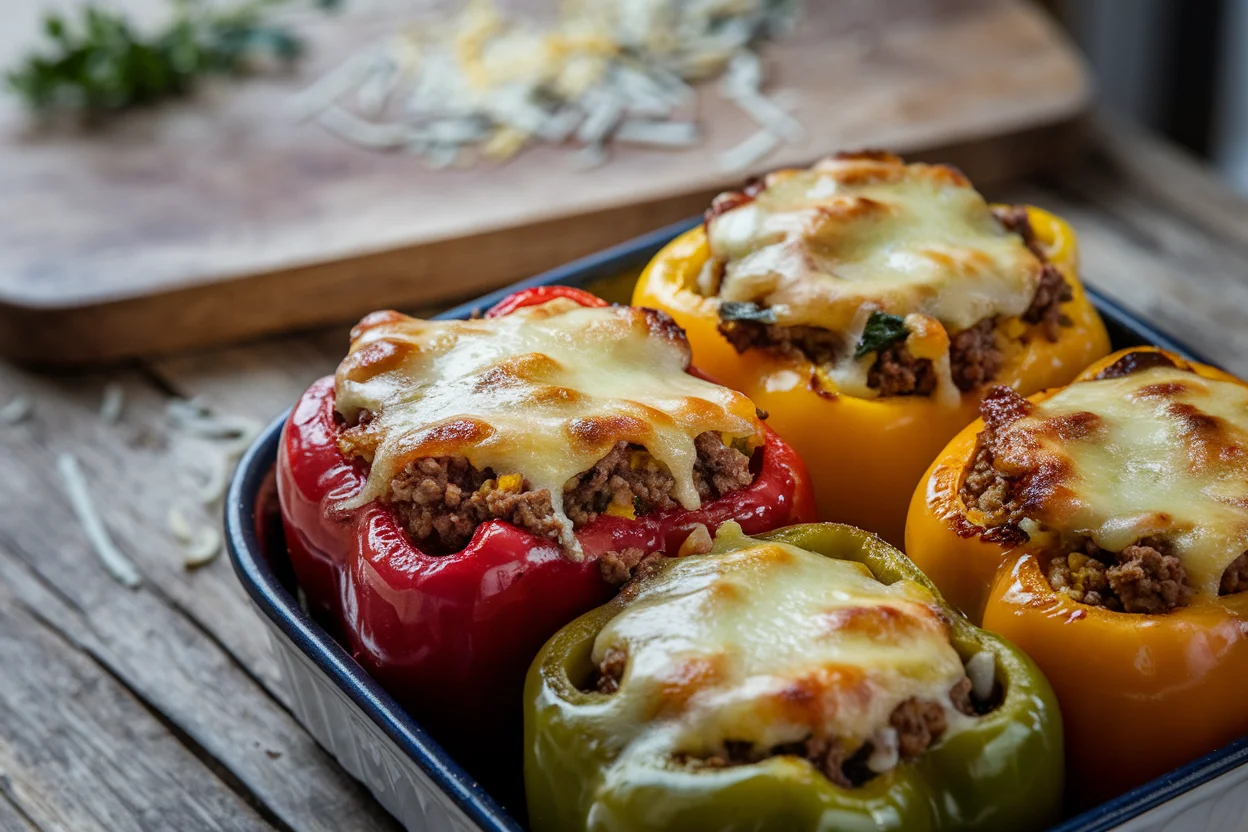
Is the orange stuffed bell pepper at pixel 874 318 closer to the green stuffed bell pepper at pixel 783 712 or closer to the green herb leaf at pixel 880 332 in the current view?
the green herb leaf at pixel 880 332

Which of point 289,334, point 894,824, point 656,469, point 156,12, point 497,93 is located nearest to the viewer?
point 894,824

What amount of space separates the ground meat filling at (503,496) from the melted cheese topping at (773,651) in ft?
0.53

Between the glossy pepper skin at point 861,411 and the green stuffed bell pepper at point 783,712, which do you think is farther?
the glossy pepper skin at point 861,411

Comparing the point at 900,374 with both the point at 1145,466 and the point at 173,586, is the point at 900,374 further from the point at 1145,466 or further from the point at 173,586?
the point at 173,586

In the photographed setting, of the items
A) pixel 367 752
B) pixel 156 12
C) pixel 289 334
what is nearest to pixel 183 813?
pixel 367 752

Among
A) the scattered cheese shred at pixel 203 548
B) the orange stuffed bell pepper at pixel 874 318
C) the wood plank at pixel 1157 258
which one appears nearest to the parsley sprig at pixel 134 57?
the scattered cheese shred at pixel 203 548

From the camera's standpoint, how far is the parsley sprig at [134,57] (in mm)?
4355

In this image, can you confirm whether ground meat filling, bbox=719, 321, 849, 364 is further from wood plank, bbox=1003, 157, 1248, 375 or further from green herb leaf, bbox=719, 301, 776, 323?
wood plank, bbox=1003, 157, 1248, 375

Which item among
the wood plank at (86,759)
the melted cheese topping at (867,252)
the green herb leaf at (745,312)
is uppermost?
the melted cheese topping at (867,252)

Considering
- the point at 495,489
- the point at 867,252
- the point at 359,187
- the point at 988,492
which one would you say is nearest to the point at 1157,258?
the point at 867,252

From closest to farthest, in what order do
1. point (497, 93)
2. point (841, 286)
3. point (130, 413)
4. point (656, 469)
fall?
point (656, 469) → point (841, 286) → point (130, 413) → point (497, 93)

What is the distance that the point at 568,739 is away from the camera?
5.78 feet

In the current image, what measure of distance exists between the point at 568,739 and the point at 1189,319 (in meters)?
2.38

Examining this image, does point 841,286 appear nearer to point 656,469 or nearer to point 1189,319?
point 656,469
